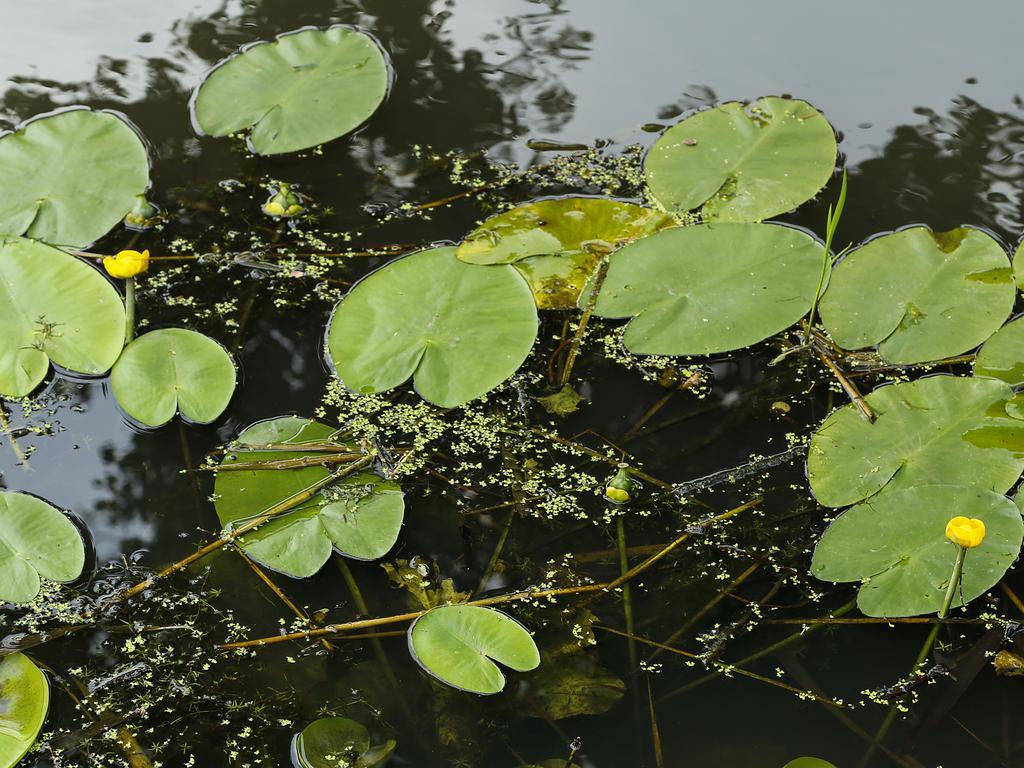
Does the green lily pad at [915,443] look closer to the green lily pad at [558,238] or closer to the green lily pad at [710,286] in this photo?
the green lily pad at [710,286]

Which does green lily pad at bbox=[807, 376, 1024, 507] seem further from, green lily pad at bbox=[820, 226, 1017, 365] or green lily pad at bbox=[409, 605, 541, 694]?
green lily pad at bbox=[409, 605, 541, 694]

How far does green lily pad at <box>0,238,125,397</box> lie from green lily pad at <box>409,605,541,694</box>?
116 cm

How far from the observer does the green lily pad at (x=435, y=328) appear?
7.52 ft

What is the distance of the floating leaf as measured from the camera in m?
1.79

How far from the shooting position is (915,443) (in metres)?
2.14

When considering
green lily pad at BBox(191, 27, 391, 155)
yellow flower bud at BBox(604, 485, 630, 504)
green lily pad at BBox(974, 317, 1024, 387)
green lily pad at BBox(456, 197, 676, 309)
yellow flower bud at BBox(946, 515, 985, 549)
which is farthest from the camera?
green lily pad at BBox(191, 27, 391, 155)

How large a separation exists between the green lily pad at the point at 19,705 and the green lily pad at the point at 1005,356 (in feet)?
7.80

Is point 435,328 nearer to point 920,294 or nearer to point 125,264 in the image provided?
point 125,264

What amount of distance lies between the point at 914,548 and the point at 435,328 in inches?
51.2

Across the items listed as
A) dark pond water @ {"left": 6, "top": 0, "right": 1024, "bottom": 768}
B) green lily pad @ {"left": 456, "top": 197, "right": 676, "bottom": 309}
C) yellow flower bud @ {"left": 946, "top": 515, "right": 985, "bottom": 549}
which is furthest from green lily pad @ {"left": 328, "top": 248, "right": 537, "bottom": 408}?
yellow flower bud @ {"left": 946, "top": 515, "right": 985, "bottom": 549}

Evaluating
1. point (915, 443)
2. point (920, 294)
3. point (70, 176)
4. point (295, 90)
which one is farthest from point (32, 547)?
point (920, 294)

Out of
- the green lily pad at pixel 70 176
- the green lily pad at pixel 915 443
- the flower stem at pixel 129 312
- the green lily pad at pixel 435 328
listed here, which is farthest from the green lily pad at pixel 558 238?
the green lily pad at pixel 70 176

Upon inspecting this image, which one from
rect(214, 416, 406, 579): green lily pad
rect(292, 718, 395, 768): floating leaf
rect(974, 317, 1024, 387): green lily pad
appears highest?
rect(974, 317, 1024, 387): green lily pad

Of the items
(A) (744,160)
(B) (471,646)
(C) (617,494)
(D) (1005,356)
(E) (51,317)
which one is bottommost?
(B) (471,646)
